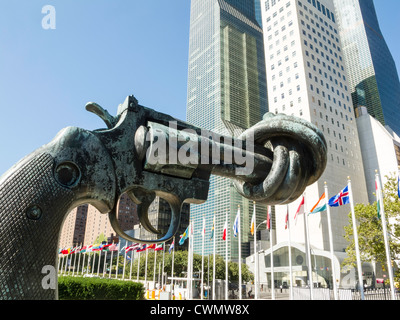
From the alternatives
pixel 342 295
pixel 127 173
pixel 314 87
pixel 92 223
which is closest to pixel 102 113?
pixel 127 173

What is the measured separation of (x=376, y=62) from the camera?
331ft

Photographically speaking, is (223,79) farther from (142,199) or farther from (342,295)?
(142,199)

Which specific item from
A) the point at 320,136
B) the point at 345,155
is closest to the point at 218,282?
the point at 320,136

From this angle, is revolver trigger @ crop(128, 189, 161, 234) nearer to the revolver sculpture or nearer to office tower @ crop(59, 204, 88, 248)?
the revolver sculpture

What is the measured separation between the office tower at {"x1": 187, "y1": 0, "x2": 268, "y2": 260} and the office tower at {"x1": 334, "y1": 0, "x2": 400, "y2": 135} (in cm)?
3111

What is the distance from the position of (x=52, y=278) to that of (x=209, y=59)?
106879mm

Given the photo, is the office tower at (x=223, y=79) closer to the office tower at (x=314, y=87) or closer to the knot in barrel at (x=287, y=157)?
the office tower at (x=314, y=87)

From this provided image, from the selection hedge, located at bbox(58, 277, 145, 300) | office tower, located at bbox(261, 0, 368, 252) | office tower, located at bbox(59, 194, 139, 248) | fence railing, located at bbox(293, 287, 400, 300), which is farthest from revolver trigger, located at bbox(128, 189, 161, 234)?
office tower, located at bbox(59, 194, 139, 248)

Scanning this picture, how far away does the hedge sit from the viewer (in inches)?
739

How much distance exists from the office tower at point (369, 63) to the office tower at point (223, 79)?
31113mm

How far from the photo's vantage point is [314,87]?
2315 inches

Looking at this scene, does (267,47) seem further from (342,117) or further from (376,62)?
(376,62)

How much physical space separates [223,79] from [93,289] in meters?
85.7

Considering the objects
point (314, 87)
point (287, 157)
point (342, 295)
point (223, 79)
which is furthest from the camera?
point (223, 79)
